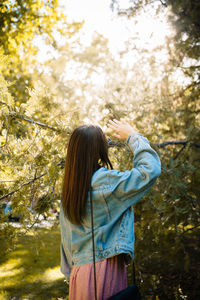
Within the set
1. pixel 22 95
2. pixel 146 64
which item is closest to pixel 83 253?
pixel 146 64

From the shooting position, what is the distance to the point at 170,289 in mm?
4594

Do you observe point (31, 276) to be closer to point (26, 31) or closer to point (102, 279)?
point (102, 279)

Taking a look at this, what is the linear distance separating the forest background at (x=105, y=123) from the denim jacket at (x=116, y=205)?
593 mm

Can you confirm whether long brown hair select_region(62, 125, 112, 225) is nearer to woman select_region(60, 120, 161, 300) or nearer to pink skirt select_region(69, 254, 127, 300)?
woman select_region(60, 120, 161, 300)

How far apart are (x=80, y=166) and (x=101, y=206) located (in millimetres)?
237

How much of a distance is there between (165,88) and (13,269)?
15.6ft

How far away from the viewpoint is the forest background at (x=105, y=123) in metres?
1.97

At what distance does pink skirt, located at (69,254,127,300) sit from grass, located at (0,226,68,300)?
216 centimetres

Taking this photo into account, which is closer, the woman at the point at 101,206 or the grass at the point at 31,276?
the woman at the point at 101,206

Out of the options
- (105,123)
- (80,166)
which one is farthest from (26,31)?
(80,166)

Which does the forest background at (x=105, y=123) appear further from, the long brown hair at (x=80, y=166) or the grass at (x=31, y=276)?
the long brown hair at (x=80, y=166)

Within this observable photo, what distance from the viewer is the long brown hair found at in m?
1.36

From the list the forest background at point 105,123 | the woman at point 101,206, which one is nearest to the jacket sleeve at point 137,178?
the woman at point 101,206

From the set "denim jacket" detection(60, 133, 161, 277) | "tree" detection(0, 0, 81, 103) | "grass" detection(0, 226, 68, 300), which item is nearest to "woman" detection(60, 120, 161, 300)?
"denim jacket" detection(60, 133, 161, 277)
